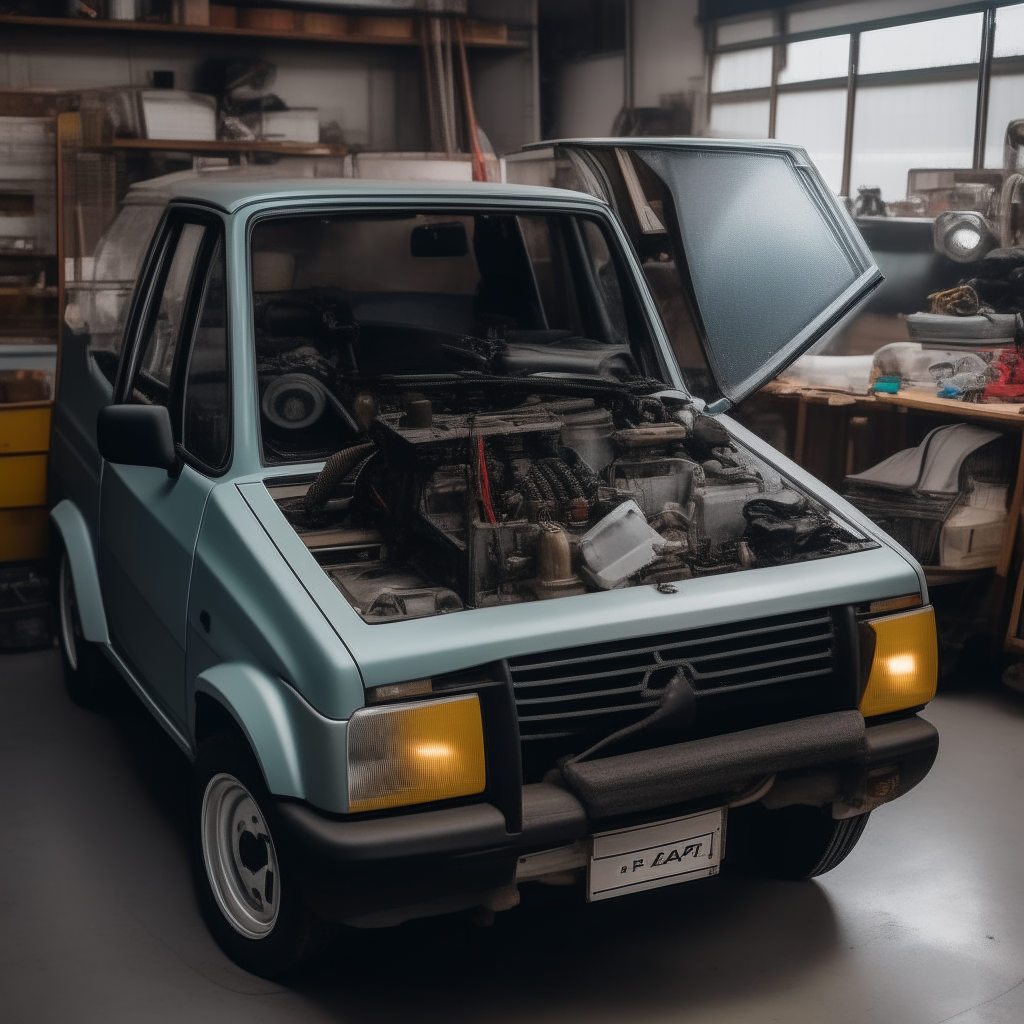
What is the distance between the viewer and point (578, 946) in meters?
2.80

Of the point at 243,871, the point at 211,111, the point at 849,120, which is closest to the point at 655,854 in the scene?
the point at 243,871

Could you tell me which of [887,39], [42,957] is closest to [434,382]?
[42,957]

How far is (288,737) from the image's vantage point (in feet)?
7.43

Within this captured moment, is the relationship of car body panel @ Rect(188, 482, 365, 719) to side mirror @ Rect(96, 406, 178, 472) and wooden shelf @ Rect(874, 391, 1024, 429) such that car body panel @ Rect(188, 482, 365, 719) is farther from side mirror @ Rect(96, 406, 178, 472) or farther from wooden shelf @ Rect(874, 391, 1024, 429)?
wooden shelf @ Rect(874, 391, 1024, 429)

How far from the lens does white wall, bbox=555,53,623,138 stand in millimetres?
8180

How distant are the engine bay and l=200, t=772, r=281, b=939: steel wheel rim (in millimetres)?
515

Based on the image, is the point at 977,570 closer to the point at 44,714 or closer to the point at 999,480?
the point at 999,480

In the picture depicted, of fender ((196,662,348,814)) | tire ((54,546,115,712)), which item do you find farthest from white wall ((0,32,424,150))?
fender ((196,662,348,814))

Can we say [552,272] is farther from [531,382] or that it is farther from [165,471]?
[165,471]

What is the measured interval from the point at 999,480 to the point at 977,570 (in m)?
0.33

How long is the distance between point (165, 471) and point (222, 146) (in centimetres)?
467

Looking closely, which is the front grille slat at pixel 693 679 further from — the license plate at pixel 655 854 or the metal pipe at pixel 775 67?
the metal pipe at pixel 775 67

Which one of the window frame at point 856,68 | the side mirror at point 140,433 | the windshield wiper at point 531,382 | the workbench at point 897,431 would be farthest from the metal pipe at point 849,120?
the side mirror at point 140,433

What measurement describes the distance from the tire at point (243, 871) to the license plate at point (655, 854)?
0.57 metres
